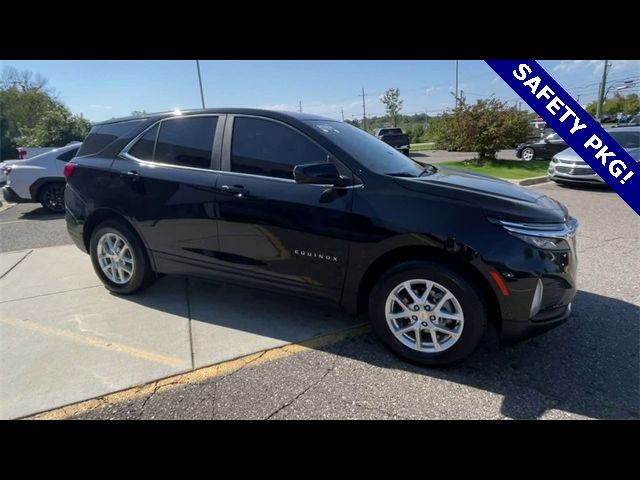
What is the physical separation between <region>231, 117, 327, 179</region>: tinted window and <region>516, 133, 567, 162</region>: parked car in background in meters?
15.6

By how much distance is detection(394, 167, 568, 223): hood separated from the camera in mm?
2484

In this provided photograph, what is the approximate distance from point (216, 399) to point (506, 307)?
1.95 metres

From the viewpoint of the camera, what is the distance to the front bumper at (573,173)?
9017 millimetres

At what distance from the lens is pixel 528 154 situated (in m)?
15.9

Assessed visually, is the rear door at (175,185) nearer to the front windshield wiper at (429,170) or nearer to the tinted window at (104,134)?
the tinted window at (104,134)

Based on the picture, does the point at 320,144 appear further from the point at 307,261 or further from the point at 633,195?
the point at 633,195

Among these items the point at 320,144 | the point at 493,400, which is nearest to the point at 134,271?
the point at 320,144

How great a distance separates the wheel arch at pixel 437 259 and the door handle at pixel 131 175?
7.68ft

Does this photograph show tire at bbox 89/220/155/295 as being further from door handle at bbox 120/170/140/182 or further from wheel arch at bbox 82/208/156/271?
door handle at bbox 120/170/140/182

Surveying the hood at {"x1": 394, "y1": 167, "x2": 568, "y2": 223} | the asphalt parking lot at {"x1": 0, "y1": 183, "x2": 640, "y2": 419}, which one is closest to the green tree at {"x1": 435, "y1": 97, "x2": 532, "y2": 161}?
the asphalt parking lot at {"x1": 0, "y1": 183, "x2": 640, "y2": 419}

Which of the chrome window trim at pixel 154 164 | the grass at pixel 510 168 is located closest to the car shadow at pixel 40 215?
the chrome window trim at pixel 154 164

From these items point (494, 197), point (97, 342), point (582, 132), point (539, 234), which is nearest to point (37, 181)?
point (97, 342)

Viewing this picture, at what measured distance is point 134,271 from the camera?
3.75 metres

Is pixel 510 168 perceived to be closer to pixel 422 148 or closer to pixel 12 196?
pixel 12 196
